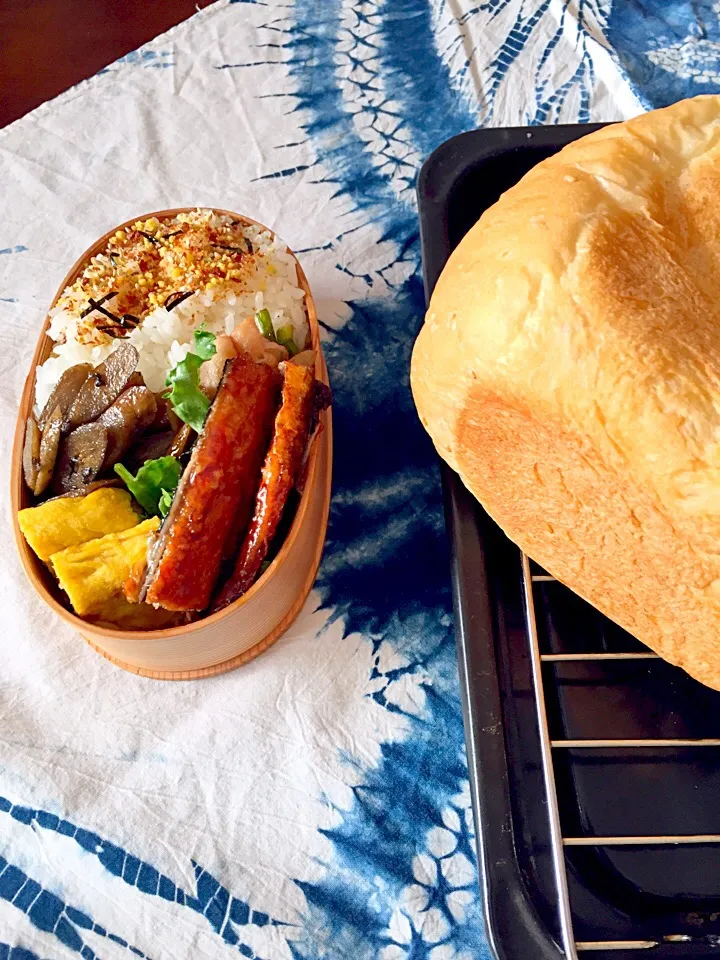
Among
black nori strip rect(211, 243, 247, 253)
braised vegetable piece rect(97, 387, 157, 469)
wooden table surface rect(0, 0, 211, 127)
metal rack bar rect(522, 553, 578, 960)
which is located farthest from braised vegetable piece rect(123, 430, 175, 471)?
wooden table surface rect(0, 0, 211, 127)

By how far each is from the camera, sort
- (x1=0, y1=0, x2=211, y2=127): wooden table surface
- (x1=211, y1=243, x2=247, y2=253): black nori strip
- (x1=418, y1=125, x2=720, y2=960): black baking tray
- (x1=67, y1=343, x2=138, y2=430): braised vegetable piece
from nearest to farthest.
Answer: (x1=418, y1=125, x2=720, y2=960): black baking tray, (x1=67, y1=343, x2=138, y2=430): braised vegetable piece, (x1=211, y1=243, x2=247, y2=253): black nori strip, (x1=0, y1=0, x2=211, y2=127): wooden table surface

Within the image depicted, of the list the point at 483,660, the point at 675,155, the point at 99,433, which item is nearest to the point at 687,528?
the point at 483,660

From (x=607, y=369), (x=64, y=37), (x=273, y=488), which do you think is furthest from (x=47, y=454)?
(x=64, y=37)

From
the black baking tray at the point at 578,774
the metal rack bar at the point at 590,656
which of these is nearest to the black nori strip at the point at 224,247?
the black baking tray at the point at 578,774

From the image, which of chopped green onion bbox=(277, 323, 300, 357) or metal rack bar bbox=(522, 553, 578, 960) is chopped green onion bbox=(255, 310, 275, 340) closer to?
chopped green onion bbox=(277, 323, 300, 357)

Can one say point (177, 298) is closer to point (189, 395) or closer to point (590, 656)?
point (189, 395)

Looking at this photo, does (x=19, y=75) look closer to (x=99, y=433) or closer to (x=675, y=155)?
(x=99, y=433)
